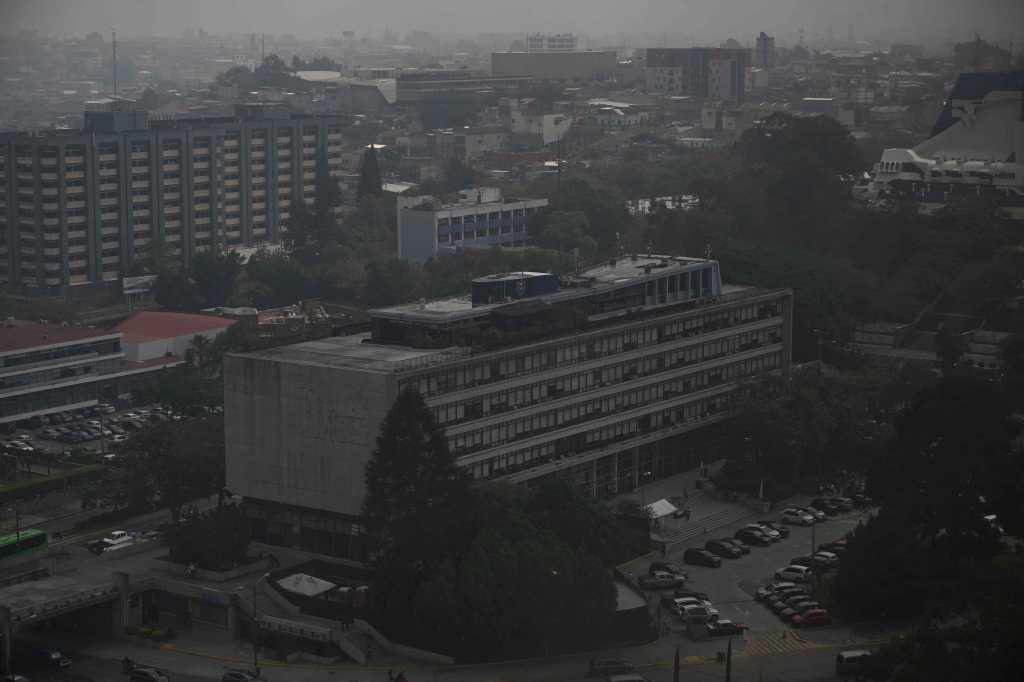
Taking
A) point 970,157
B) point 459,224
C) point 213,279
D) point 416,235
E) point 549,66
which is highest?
point 549,66

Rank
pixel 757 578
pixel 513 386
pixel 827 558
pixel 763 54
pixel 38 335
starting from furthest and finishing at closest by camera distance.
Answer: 1. pixel 763 54
2. pixel 38 335
3. pixel 513 386
4. pixel 827 558
5. pixel 757 578

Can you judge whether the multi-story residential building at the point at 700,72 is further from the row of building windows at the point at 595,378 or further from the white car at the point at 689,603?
the white car at the point at 689,603

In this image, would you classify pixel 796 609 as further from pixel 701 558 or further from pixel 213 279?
pixel 213 279

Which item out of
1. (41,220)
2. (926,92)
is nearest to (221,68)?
(926,92)

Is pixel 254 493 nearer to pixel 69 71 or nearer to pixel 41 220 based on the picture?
pixel 41 220

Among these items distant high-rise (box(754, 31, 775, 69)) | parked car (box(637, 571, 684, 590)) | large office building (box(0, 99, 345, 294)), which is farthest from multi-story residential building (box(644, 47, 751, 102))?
parked car (box(637, 571, 684, 590))

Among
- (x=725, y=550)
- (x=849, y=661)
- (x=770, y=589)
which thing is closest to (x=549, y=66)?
(x=725, y=550)

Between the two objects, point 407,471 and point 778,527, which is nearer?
point 407,471

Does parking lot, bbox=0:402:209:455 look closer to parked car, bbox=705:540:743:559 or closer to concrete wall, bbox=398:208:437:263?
parked car, bbox=705:540:743:559
